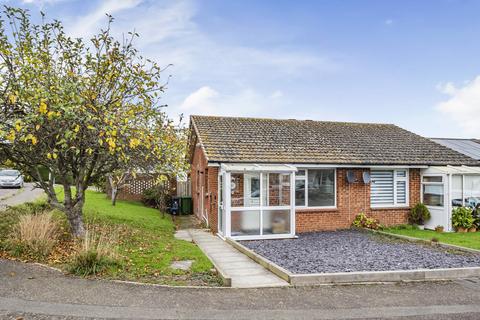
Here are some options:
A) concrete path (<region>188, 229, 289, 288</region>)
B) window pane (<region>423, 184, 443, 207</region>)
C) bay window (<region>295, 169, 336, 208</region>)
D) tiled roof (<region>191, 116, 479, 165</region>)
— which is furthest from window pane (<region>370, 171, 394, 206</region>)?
Result: concrete path (<region>188, 229, 289, 288</region>)

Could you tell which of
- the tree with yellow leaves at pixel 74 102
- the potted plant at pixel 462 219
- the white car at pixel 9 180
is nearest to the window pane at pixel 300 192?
the tree with yellow leaves at pixel 74 102

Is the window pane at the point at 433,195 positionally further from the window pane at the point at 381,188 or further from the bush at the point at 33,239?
the bush at the point at 33,239

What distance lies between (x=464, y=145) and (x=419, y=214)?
35.2 feet

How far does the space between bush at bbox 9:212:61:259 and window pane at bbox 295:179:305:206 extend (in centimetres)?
872

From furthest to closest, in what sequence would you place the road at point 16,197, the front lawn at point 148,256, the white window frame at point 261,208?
the road at point 16,197, the white window frame at point 261,208, the front lawn at point 148,256

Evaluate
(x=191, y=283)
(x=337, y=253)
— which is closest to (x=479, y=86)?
(x=337, y=253)

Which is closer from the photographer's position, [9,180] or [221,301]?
[221,301]

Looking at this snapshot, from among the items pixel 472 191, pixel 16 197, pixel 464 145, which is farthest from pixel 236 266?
pixel 464 145

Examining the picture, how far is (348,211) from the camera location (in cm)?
1586

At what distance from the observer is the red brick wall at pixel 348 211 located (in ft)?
50.0

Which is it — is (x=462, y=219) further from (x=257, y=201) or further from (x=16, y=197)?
(x=16, y=197)

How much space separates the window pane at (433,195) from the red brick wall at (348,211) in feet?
1.12

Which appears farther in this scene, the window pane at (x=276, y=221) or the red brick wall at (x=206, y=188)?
the red brick wall at (x=206, y=188)

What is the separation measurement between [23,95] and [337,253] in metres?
8.81
